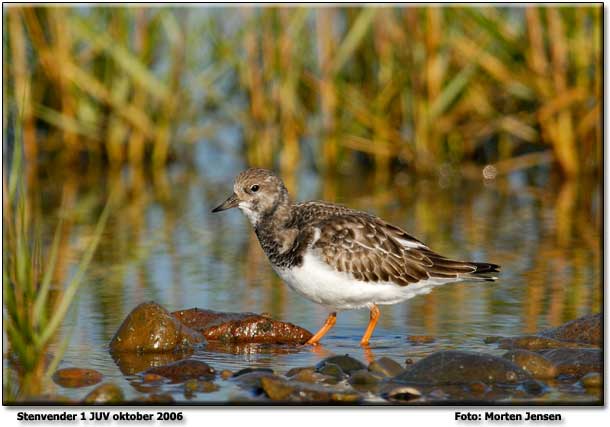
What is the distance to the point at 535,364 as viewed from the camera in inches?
276

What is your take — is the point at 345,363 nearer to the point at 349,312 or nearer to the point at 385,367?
the point at 385,367

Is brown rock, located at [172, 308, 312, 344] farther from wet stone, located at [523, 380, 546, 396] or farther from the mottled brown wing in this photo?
wet stone, located at [523, 380, 546, 396]

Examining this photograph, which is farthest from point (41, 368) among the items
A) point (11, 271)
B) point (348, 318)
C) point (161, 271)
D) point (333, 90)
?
point (333, 90)

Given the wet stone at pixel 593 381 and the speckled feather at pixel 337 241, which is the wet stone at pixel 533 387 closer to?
the wet stone at pixel 593 381

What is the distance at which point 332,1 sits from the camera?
551 inches

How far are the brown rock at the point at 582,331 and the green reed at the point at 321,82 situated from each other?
22.3 feet

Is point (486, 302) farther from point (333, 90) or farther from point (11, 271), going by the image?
point (333, 90)

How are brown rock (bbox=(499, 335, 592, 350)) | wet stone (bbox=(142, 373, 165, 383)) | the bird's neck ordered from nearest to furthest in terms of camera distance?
wet stone (bbox=(142, 373, 165, 383)), brown rock (bbox=(499, 335, 592, 350)), the bird's neck

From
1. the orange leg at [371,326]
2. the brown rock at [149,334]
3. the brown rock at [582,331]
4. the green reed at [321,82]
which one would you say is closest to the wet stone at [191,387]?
the brown rock at [149,334]

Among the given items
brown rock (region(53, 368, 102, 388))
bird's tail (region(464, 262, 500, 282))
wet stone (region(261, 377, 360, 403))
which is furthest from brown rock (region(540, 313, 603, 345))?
brown rock (region(53, 368, 102, 388))

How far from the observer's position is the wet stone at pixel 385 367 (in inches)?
275

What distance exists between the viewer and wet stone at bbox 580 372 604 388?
6680 millimetres

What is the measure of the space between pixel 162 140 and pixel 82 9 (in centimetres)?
224

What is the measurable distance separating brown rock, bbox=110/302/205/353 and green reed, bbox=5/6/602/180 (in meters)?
7.67
